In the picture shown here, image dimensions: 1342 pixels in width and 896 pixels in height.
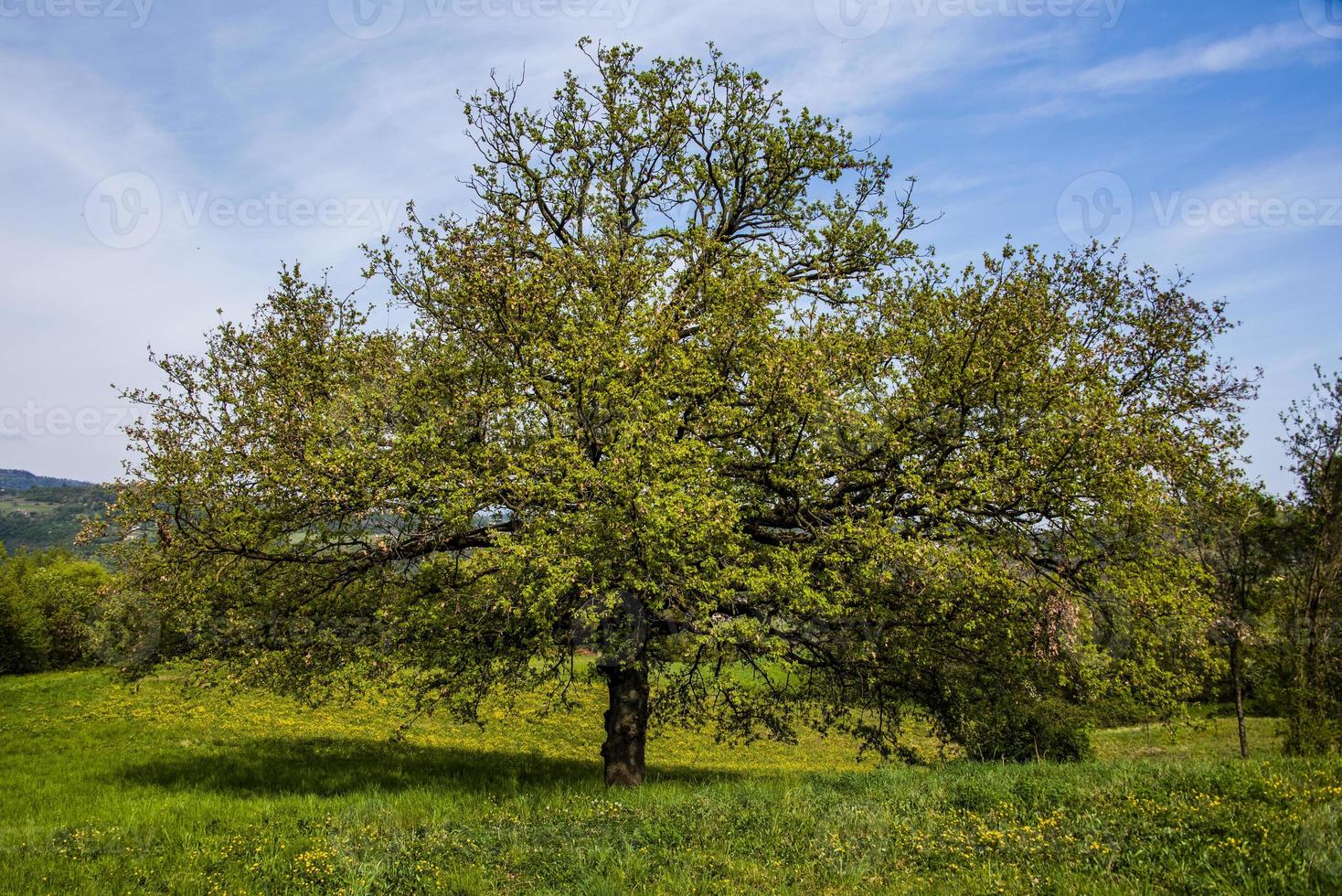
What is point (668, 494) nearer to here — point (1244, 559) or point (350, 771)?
point (350, 771)

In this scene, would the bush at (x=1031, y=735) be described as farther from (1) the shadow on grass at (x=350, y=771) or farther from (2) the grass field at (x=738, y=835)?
(1) the shadow on grass at (x=350, y=771)

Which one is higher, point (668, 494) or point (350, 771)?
point (668, 494)

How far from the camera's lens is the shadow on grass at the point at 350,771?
59.6ft

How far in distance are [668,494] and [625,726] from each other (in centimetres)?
731

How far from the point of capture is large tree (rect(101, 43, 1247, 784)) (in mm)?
14219

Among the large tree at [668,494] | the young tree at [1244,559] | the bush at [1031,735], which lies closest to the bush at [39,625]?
the large tree at [668,494]

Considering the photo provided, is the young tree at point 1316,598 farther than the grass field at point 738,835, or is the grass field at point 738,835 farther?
the young tree at point 1316,598

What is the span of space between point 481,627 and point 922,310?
456 inches

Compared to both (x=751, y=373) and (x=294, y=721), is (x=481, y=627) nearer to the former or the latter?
(x=751, y=373)

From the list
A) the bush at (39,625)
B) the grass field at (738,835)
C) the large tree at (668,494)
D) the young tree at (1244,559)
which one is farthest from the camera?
the bush at (39,625)

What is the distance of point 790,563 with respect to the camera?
1492cm

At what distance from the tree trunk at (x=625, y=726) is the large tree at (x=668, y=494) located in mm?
78

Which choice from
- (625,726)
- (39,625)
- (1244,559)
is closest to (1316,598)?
(1244,559)

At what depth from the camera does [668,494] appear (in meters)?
13.6
